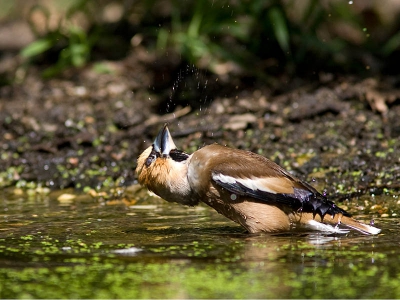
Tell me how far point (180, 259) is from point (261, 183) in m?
1.33

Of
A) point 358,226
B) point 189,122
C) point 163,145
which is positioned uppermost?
point 189,122

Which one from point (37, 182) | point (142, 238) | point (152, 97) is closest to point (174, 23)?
point (152, 97)

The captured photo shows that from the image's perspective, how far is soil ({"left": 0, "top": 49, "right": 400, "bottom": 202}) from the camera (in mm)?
8242

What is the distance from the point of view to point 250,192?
5996 millimetres

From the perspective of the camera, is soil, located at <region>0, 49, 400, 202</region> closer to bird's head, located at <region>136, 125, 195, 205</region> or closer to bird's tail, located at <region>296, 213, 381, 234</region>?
bird's tail, located at <region>296, 213, 381, 234</region>

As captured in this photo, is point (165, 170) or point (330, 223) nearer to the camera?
point (330, 223)

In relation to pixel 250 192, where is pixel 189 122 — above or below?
above

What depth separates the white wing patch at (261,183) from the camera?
597 cm

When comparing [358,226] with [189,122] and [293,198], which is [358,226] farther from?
[189,122]

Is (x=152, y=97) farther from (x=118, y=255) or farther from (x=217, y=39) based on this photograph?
(x=118, y=255)

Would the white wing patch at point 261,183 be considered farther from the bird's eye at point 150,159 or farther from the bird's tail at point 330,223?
the bird's eye at point 150,159

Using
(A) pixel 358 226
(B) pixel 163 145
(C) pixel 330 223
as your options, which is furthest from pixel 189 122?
(A) pixel 358 226

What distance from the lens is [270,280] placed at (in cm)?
432

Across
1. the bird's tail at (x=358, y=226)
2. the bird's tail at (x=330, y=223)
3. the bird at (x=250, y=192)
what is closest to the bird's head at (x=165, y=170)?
the bird at (x=250, y=192)
